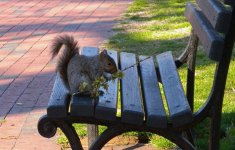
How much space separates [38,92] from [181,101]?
2.75m

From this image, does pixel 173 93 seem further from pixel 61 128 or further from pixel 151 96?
pixel 61 128

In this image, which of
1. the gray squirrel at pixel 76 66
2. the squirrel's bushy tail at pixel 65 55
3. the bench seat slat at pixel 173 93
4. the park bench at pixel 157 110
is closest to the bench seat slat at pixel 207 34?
the park bench at pixel 157 110

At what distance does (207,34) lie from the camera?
3047 millimetres

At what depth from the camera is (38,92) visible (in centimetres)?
564

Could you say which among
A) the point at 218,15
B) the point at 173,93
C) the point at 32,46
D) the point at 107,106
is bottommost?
the point at 32,46

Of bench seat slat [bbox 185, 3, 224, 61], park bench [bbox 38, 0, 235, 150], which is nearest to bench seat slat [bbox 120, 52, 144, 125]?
park bench [bbox 38, 0, 235, 150]

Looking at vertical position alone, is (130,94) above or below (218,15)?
below

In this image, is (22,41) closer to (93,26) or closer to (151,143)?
(93,26)

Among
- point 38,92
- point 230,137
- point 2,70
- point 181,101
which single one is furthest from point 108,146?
point 2,70

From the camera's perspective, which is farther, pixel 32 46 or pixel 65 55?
pixel 32 46

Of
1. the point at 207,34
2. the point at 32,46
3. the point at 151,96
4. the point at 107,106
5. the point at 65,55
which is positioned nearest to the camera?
the point at 107,106

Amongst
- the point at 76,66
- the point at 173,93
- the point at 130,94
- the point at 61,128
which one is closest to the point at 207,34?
the point at 173,93

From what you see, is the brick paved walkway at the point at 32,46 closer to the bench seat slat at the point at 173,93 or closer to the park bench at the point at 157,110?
the bench seat slat at the point at 173,93

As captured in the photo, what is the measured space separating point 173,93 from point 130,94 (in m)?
0.24
